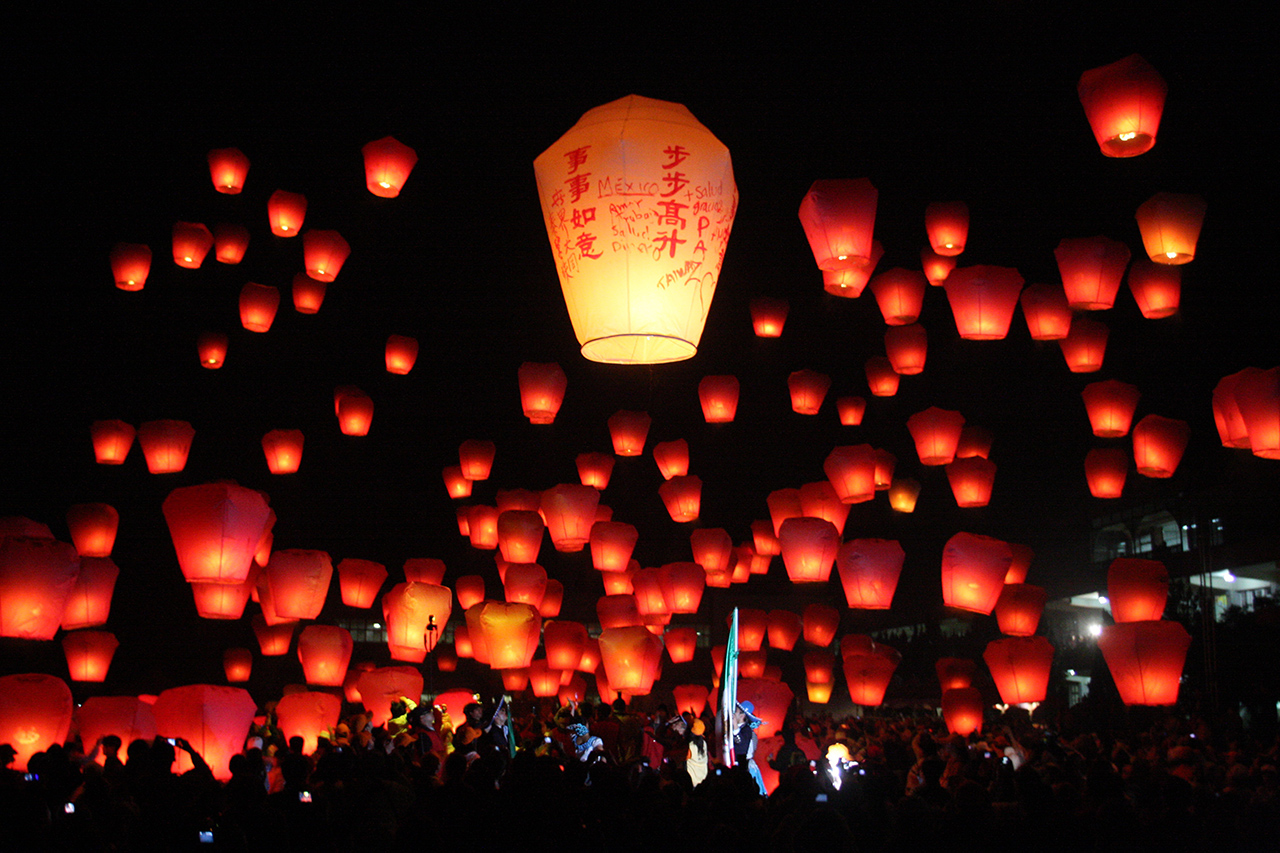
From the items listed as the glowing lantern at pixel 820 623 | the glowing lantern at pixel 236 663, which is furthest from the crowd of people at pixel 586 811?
the glowing lantern at pixel 236 663

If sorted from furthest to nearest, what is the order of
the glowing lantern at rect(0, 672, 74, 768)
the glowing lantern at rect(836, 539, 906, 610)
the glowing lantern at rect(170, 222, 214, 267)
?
the glowing lantern at rect(170, 222, 214, 267) → the glowing lantern at rect(836, 539, 906, 610) → the glowing lantern at rect(0, 672, 74, 768)

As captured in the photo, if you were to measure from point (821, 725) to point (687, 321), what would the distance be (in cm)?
826

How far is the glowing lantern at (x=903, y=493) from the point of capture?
47.0ft

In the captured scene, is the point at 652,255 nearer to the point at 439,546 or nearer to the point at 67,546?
the point at 67,546

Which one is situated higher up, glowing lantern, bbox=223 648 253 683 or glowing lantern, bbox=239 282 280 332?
glowing lantern, bbox=239 282 280 332

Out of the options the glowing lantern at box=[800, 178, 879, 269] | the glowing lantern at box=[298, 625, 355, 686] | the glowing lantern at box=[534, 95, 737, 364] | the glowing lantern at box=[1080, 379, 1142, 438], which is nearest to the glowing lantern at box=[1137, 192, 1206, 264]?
the glowing lantern at box=[1080, 379, 1142, 438]

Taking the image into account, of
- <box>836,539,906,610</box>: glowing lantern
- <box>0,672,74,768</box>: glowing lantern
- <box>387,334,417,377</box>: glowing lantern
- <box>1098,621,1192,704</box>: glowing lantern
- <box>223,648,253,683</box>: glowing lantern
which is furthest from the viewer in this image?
<box>223,648,253,683</box>: glowing lantern

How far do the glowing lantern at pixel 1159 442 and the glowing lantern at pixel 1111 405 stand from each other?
0.22 m

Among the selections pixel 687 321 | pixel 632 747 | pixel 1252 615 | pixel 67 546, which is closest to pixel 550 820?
pixel 687 321

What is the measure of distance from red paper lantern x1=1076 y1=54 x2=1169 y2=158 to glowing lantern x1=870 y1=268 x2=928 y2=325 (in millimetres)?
2899

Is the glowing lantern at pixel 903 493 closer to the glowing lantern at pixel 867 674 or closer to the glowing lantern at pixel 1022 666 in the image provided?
the glowing lantern at pixel 867 674

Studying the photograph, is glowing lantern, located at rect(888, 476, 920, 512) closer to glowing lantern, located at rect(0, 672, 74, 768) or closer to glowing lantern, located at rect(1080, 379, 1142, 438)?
glowing lantern, located at rect(1080, 379, 1142, 438)

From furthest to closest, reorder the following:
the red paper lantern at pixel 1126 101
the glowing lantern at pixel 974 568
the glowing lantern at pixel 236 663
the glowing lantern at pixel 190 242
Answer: the glowing lantern at pixel 236 663, the glowing lantern at pixel 190 242, the glowing lantern at pixel 974 568, the red paper lantern at pixel 1126 101

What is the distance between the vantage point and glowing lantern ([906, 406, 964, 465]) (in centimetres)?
1088
